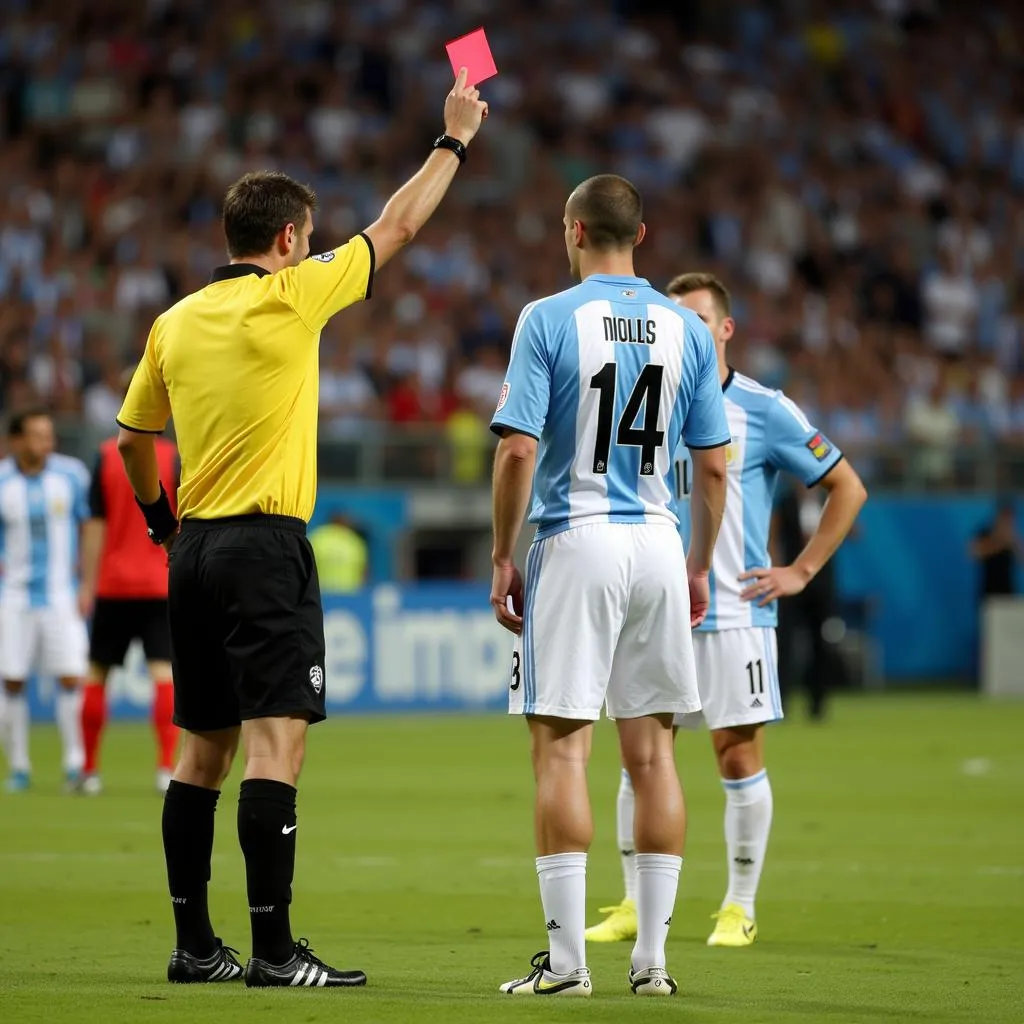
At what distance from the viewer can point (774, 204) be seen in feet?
99.8

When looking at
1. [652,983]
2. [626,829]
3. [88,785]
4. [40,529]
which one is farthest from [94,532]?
[652,983]

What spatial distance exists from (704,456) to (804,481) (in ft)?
5.23

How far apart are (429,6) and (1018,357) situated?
33.8 ft

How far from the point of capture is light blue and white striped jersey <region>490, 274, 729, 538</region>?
6.30m

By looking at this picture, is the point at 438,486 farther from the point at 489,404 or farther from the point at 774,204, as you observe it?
the point at 774,204

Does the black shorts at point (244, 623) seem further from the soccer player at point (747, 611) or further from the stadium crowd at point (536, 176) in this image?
the stadium crowd at point (536, 176)

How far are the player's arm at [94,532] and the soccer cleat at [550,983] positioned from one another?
25.7ft

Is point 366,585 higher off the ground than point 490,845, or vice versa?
point 366,585

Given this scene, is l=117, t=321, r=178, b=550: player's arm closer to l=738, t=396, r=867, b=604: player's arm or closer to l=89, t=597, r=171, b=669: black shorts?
l=738, t=396, r=867, b=604: player's arm

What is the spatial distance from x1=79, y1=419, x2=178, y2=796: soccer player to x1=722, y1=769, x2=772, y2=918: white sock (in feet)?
19.9

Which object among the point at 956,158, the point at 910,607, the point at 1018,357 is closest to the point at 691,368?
the point at 910,607

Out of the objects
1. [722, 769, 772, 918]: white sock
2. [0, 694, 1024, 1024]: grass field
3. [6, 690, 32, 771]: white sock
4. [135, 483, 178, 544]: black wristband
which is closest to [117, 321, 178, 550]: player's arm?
[135, 483, 178, 544]: black wristband

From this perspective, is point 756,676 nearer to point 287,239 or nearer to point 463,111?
point 463,111

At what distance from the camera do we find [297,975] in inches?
249
